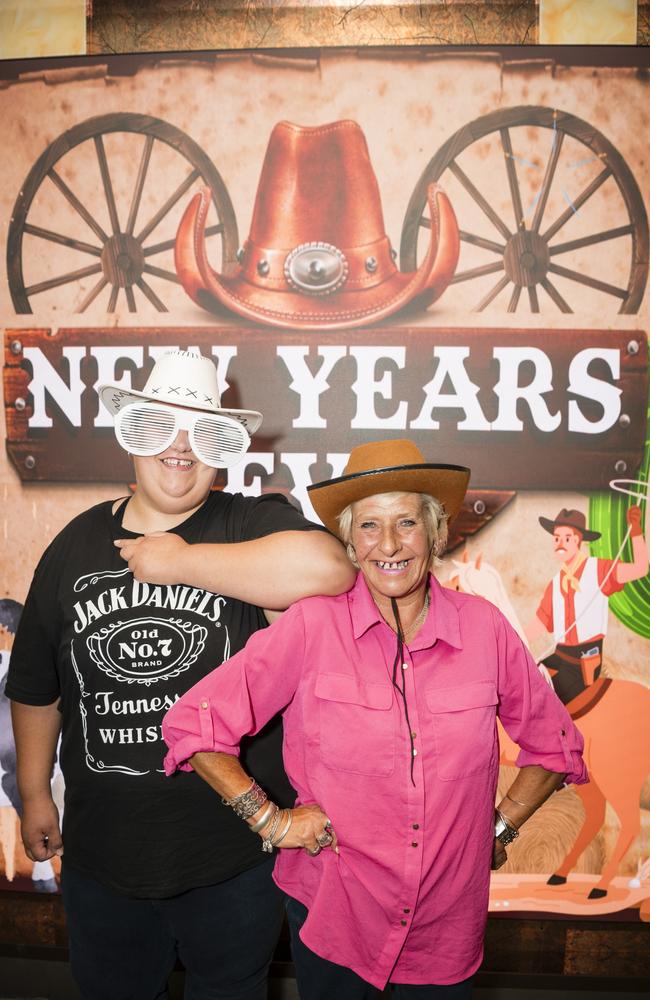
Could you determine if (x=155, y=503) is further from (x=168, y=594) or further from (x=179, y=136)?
(x=179, y=136)

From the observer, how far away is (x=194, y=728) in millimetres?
1329

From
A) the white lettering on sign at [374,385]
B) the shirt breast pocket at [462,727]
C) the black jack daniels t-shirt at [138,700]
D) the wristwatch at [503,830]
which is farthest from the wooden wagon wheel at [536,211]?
the wristwatch at [503,830]

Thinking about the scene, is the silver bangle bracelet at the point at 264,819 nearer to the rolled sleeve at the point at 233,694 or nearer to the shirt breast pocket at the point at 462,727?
the rolled sleeve at the point at 233,694

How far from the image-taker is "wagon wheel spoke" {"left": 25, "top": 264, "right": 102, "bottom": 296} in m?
2.39

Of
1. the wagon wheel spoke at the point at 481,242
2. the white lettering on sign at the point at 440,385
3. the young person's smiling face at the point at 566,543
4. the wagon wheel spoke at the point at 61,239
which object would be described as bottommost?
the young person's smiling face at the point at 566,543

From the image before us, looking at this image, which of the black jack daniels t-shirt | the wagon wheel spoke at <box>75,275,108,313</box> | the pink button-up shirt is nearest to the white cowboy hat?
the black jack daniels t-shirt

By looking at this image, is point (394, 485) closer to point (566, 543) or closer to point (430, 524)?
point (430, 524)

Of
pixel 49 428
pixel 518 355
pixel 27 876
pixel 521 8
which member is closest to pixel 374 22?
pixel 521 8

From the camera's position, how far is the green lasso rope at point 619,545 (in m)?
2.33

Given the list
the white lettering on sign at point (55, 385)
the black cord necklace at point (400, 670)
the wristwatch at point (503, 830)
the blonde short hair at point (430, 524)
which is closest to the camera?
the black cord necklace at point (400, 670)

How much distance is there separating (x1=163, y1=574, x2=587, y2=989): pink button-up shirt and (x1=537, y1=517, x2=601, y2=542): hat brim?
1037mm

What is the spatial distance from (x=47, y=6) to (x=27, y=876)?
3119 mm

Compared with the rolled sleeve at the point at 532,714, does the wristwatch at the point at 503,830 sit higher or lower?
lower

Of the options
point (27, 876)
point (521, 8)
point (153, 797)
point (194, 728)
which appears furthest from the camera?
point (27, 876)
